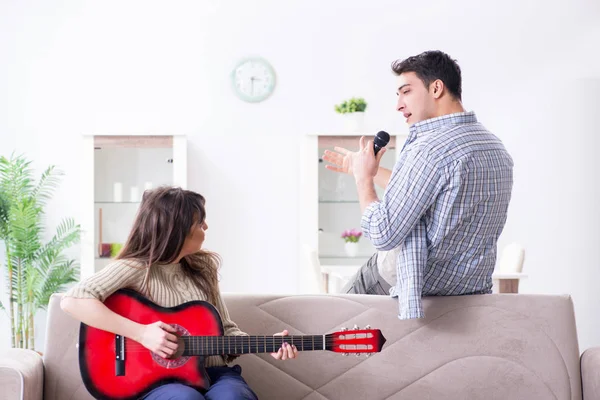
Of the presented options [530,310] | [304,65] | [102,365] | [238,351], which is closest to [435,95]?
[530,310]

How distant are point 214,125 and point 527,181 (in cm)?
227

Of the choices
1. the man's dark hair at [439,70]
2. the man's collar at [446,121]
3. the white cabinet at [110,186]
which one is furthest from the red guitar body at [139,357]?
the white cabinet at [110,186]

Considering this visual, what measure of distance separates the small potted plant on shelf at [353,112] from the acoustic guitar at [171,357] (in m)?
2.91

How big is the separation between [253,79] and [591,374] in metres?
3.46

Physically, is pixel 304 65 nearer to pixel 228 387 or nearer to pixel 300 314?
pixel 300 314

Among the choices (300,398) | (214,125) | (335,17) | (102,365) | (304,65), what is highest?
(335,17)

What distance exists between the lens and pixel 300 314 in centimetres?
226

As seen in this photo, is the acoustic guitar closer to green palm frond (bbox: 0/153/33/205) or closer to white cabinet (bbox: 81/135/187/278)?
white cabinet (bbox: 81/135/187/278)

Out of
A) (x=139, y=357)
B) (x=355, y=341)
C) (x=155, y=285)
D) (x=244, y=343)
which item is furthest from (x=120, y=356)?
(x=355, y=341)

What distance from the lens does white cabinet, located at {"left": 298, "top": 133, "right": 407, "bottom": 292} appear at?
15.5ft

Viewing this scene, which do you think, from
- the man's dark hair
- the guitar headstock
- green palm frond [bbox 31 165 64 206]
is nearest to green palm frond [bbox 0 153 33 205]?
green palm frond [bbox 31 165 64 206]

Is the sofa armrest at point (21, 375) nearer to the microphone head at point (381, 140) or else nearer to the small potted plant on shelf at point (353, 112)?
the microphone head at point (381, 140)

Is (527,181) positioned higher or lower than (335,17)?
lower

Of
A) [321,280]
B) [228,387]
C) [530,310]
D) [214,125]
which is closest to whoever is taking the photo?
[228,387]
